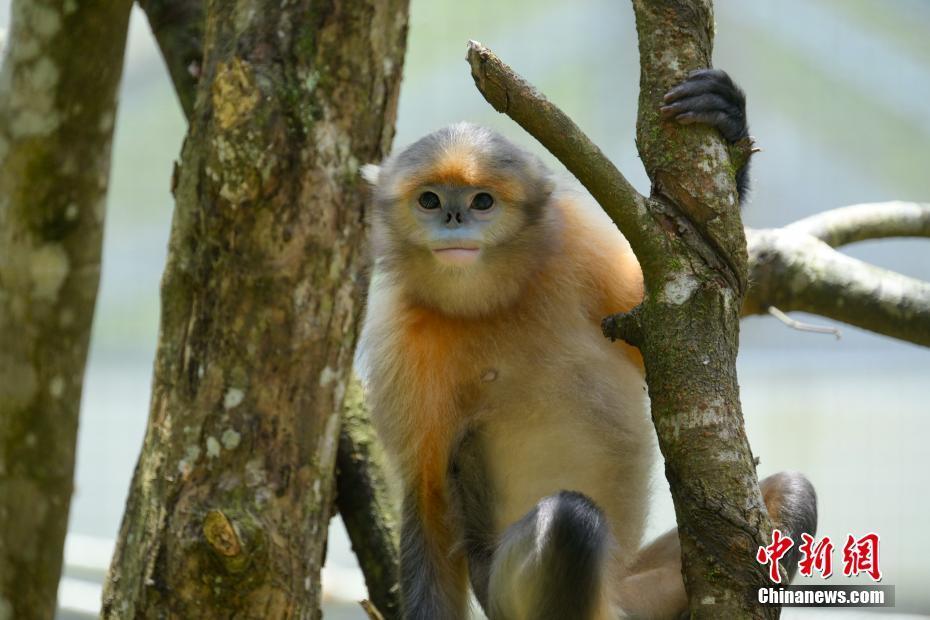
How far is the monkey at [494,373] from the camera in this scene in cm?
373

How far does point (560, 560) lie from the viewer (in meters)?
3.32

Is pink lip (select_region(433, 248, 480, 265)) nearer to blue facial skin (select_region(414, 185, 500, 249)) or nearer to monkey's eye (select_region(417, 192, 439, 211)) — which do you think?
blue facial skin (select_region(414, 185, 500, 249))

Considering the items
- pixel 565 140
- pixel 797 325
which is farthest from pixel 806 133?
pixel 565 140

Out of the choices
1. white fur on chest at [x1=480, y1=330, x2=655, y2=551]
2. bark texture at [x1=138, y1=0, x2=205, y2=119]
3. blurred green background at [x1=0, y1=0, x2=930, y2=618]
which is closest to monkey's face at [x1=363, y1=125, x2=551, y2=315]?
white fur on chest at [x1=480, y1=330, x2=655, y2=551]

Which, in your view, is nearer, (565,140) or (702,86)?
(565,140)

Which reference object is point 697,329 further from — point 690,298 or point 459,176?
point 459,176

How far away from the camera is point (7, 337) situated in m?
3.46

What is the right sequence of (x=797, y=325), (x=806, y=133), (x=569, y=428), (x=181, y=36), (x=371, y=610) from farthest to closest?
1. (x=806, y=133)
2. (x=181, y=36)
3. (x=797, y=325)
4. (x=569, y=428)
5. (x=371, y=610)

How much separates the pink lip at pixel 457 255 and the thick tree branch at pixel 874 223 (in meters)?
1.69

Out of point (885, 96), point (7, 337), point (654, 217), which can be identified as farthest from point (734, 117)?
point (885, 96)

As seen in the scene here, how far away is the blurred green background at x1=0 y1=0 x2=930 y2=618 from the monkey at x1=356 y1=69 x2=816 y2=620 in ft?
8.60

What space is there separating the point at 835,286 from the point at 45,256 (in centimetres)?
285

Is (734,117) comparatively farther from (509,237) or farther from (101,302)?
(101,302)

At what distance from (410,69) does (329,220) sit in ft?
14.0
